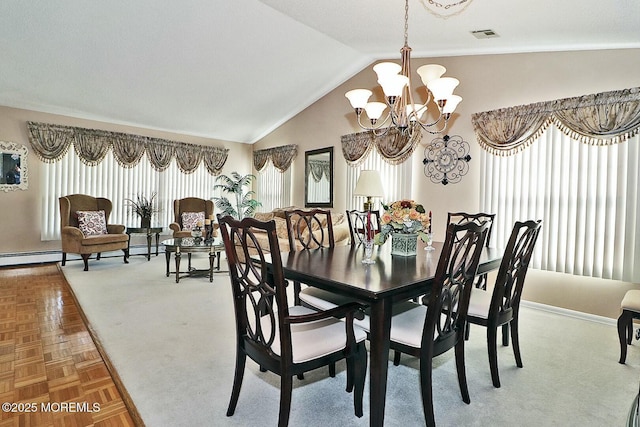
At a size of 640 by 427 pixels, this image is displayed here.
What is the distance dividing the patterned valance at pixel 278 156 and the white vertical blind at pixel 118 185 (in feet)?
3.44

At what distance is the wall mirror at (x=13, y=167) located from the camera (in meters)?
5.23

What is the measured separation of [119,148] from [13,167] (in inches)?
58.1

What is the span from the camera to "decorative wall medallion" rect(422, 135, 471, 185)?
428 centimetres

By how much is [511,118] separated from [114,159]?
6.19m

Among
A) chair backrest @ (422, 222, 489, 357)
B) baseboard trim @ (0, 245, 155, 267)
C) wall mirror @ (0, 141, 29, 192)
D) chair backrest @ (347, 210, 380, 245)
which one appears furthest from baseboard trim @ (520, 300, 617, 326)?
wall mirror @ (0, 141, 29, 192)

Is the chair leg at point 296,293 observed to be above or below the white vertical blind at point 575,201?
below

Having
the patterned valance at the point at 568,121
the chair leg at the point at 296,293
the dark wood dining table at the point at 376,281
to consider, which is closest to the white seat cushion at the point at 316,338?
the dark wood dining table at the point at 376,281

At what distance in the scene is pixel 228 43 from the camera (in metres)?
4.27

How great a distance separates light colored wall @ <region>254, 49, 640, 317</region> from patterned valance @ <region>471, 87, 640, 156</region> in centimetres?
16

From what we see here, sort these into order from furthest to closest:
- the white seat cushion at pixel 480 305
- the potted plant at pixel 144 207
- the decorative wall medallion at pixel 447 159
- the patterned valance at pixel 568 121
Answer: the potted plant at pixel 144 207 < the decorative wall medallion at pixel 447 159 < the patterned valance at pixel 568 121 < the white seat cushion at pixel 480 305

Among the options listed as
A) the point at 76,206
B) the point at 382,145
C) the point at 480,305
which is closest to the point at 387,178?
the point at 382,145

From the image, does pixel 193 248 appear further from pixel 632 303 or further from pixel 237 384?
pixel 632 303

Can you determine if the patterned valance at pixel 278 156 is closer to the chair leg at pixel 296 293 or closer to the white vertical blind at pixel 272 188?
the white vertical blind at pixel 272 188

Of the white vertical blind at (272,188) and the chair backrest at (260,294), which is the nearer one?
the chair backrest at (260,294)
